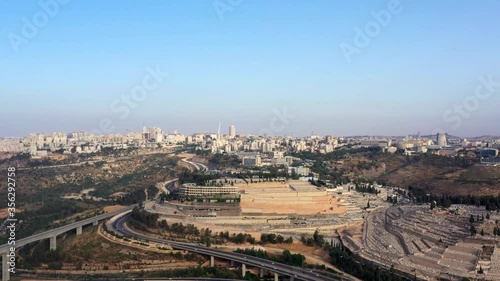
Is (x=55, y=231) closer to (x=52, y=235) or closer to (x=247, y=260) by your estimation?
(x=52, y=235)

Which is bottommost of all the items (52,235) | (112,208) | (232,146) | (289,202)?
(112,208)

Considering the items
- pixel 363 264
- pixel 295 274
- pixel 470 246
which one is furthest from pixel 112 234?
pixel 470 246

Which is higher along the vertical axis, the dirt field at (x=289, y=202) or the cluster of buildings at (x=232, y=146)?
the cluster of buildings at (x=232, y=146)

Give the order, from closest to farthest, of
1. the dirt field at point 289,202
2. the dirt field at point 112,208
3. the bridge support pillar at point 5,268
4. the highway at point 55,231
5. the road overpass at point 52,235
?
the bridge support pillar at point 5,268 < the road overpass at point 52,235 < the highway at point 55,231 < the dirt field at point 289,202 < the dirt field at point 112,208

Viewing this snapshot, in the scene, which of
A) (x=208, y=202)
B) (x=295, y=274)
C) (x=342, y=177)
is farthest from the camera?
(x=342, y=177)

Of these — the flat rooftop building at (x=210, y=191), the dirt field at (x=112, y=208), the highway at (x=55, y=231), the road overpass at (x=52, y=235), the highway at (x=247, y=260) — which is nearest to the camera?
the highway at (x=247, y=260)

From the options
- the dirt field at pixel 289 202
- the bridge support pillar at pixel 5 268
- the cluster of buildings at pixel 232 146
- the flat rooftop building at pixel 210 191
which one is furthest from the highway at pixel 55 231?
the cluster of buildings at pixel 232 146

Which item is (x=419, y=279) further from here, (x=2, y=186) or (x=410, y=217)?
(x=2, y=186)

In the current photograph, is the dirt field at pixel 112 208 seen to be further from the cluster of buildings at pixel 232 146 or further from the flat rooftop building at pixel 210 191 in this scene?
the cluster of buildings at pixel 232 146

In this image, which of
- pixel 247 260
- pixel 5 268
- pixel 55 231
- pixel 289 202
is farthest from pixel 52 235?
pixel 289 202

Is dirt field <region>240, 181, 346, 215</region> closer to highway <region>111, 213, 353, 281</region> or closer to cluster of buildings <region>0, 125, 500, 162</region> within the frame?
highway <region>111, 213, 353, 281</region>

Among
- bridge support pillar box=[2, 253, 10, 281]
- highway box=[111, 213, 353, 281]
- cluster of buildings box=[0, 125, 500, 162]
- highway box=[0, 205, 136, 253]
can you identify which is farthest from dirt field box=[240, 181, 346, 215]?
cluster of buildings box=[0, 125, 500, 162]
